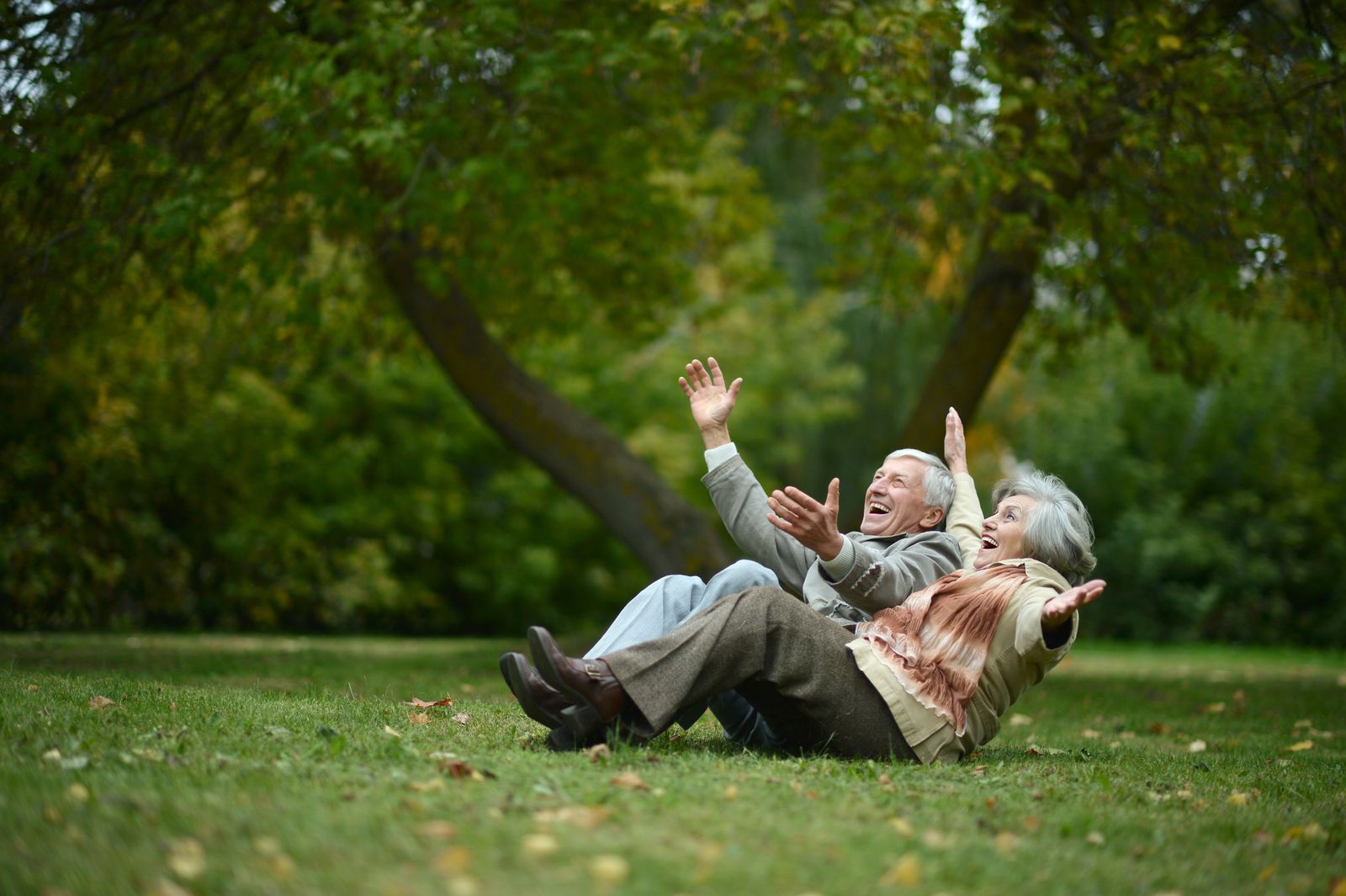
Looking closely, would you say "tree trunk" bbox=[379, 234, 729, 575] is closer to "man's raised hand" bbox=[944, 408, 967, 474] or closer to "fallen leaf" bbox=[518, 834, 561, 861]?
"man's raised hand" bbox=[944, 408, 967, 474]

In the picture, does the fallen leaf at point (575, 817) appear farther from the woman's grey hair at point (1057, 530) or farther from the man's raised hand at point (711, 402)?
the woman's grey hair at point (1057, 530)

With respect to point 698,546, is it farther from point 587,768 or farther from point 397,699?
point 587,768

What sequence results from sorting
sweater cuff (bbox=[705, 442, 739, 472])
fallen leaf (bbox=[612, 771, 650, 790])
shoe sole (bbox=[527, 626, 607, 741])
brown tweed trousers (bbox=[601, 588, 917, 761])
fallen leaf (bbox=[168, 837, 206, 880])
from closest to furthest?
fallen leaf (bbox=[168, 837, 206, 880]) < fallen leaf (bbox=[612, 771, 650, 790]) < shoe sole (bbox=[527, 626, 607, 741]) < brown tweed trousers (bbox=[601, 588, 917, 761]) < sweater cuff (bbox=[705, 442, 739, 472])

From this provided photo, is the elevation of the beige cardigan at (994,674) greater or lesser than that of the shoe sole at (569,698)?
lesser

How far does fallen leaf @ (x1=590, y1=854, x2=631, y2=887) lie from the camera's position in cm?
279

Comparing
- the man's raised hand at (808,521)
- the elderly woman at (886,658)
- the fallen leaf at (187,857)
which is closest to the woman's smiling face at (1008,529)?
the elderly woman at (886,658)

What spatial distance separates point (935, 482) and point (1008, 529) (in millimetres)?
399

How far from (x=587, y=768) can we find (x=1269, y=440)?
16693mm

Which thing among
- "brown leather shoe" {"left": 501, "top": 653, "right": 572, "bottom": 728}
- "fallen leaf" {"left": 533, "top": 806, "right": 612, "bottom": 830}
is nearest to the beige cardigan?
"brown leather shoe" {"left": 501, "top": 653, "right": 572, "bottom": 728}

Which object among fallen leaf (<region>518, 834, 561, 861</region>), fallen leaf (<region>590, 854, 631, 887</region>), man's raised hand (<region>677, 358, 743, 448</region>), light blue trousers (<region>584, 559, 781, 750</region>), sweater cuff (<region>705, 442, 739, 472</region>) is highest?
man's raised hand (<region>677, 358, 743, 448</region>)

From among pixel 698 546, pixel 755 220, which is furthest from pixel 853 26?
pixel 755 220

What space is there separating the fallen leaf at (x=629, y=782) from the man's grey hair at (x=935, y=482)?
1.80m

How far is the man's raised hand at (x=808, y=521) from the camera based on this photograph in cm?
436

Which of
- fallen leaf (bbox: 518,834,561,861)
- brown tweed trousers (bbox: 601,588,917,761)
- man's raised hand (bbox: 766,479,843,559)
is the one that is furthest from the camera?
man's raised hand (bbox: 766,479,843,559)
